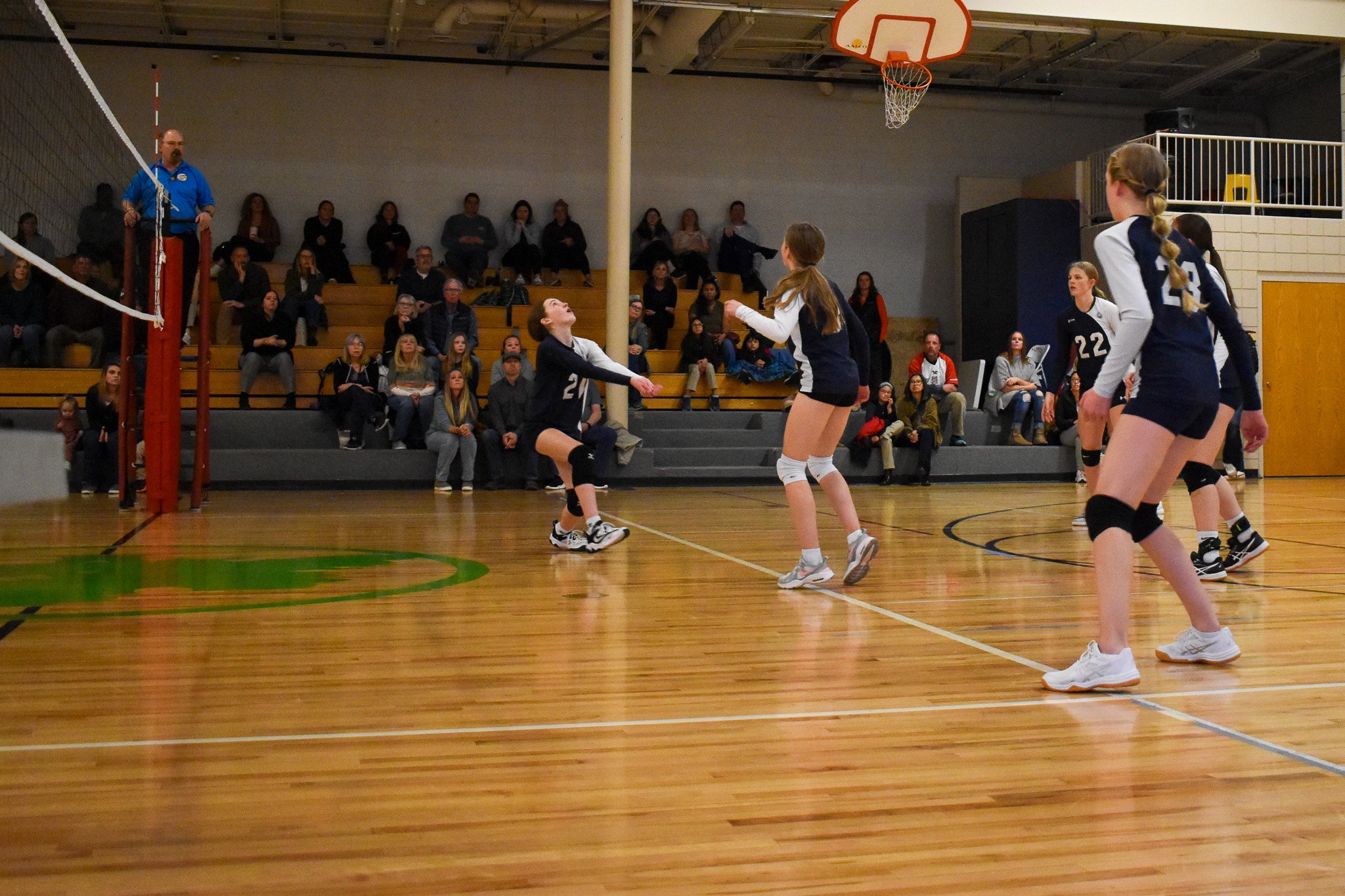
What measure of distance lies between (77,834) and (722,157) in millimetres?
17164

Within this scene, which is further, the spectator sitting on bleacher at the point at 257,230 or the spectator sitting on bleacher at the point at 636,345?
the spectator sitting on bleacher at the point at 257,230

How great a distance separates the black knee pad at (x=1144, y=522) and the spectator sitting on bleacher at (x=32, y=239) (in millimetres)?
12749

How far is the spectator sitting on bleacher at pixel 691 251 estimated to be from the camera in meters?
16.8

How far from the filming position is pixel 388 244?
1631 cm

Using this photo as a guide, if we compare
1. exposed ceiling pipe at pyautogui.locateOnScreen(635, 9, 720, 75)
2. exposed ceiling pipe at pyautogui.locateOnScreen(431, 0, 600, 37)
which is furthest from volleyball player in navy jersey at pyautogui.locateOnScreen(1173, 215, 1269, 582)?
exposed ceiling pipe at pyautogui.locateOnScreen(431, 0, 600, 37)

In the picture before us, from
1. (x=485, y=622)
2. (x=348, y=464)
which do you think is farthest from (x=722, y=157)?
(x=485, y=622)

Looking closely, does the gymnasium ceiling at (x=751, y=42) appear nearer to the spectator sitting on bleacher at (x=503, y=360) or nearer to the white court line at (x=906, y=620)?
the spectator sitting on bleacher at (x=503, y=360)

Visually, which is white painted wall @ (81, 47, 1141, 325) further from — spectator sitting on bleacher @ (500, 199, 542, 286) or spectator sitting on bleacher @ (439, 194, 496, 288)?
spectator sitting on bleacher @ (439, 194, 496, 288)

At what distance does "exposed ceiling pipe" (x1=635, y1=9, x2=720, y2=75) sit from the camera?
1464 centimetres

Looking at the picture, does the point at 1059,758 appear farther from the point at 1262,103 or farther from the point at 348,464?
the point at 1262,103

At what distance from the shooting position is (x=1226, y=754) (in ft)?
8.63

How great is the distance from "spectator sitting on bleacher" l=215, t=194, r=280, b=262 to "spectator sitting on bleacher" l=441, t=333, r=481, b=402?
4.60m

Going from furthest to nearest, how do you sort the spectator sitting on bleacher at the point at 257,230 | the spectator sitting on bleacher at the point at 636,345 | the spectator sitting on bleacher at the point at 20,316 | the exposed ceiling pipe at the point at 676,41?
the spectator sitting on bleacher at the point at 257,230, the exposed ceiling pipe at the point at 676,41, the spectator sitting on bleacher at the point at 636,345, the spectator sitting on bleacher at the point at 20,316

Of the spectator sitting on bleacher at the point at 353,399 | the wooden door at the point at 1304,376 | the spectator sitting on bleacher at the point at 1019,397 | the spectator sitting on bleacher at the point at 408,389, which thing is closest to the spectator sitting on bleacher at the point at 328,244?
the spectator sitting on bleacher at the point at 353,399
